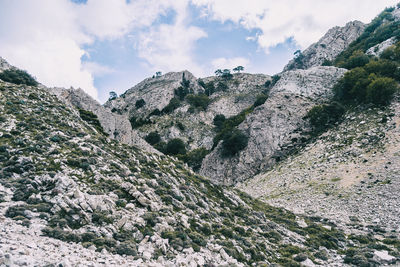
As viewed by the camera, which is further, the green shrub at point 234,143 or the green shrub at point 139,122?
the green shrub at point 139,122

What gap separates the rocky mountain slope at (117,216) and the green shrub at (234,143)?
24987 millimetres

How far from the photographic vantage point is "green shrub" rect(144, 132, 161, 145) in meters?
72.0

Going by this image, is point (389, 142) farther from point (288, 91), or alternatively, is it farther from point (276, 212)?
point (288, 91)

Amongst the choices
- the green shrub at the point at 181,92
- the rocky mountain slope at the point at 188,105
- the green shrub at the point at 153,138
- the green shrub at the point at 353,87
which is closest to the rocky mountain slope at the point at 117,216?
the green shrub at the point at 353,87

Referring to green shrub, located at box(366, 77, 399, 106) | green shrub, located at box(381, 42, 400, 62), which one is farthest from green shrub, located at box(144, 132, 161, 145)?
green shrub, located at box(381, 42, 400, 62)

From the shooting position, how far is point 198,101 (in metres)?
93.5

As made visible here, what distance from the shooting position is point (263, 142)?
45844 mm

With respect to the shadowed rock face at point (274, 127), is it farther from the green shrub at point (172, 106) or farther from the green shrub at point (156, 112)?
the green shrub at point (156, 112)

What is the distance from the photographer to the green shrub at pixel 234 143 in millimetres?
47188

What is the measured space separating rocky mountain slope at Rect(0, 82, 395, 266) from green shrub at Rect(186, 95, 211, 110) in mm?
70931

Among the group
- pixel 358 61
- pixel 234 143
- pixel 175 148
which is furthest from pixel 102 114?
pixel 358 61

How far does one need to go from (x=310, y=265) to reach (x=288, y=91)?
48292 millimetres

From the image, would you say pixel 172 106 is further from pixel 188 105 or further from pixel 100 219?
pixel 100 219

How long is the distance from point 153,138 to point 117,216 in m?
61.9
